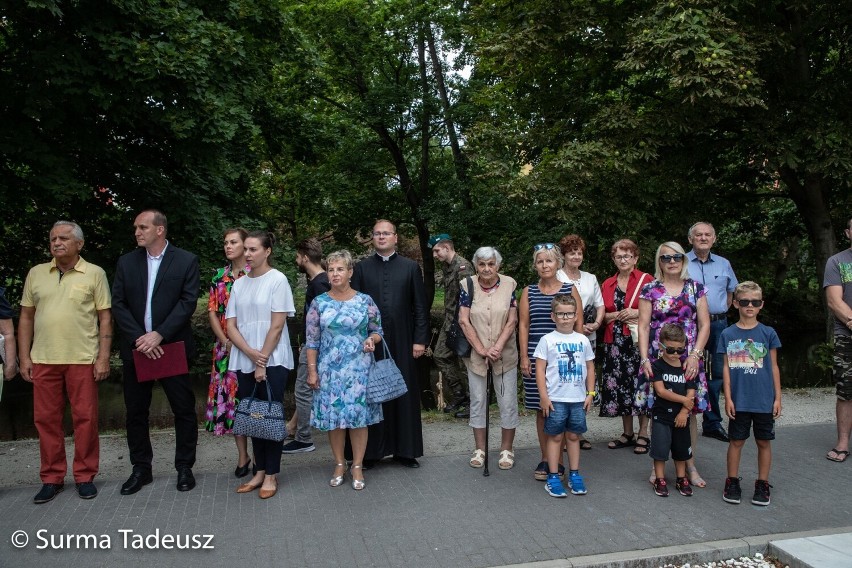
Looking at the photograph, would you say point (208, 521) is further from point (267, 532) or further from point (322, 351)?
point (322, 351)

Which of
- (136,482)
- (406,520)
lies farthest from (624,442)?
(136,482)

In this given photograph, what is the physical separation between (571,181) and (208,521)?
841cm

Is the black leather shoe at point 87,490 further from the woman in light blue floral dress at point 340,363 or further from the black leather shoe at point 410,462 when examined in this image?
the black leather shoe at point 410,462

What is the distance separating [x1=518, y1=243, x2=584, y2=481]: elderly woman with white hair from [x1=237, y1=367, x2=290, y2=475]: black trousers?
1.98m

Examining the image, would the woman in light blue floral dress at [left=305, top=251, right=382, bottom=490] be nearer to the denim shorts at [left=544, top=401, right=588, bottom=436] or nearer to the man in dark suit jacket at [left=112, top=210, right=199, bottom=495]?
the man in dark suit jacket at [left=112, top=210, right=199, bottom=495]

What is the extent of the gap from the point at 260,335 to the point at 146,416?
1145mm

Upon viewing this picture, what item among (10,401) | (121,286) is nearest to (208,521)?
(121,286)

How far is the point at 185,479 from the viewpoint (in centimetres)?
518

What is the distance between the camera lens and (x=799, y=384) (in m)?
13.5

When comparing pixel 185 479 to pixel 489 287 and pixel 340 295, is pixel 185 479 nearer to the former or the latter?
pixel 340 295

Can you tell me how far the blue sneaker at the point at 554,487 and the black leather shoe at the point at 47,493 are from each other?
3.74m

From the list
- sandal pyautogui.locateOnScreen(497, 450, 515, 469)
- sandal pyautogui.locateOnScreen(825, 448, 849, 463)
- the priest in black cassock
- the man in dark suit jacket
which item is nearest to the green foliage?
the man in dark suit jacket

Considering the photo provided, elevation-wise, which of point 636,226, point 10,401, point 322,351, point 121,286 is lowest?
point 10,401

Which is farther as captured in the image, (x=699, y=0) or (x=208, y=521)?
(x=699, y=0)
